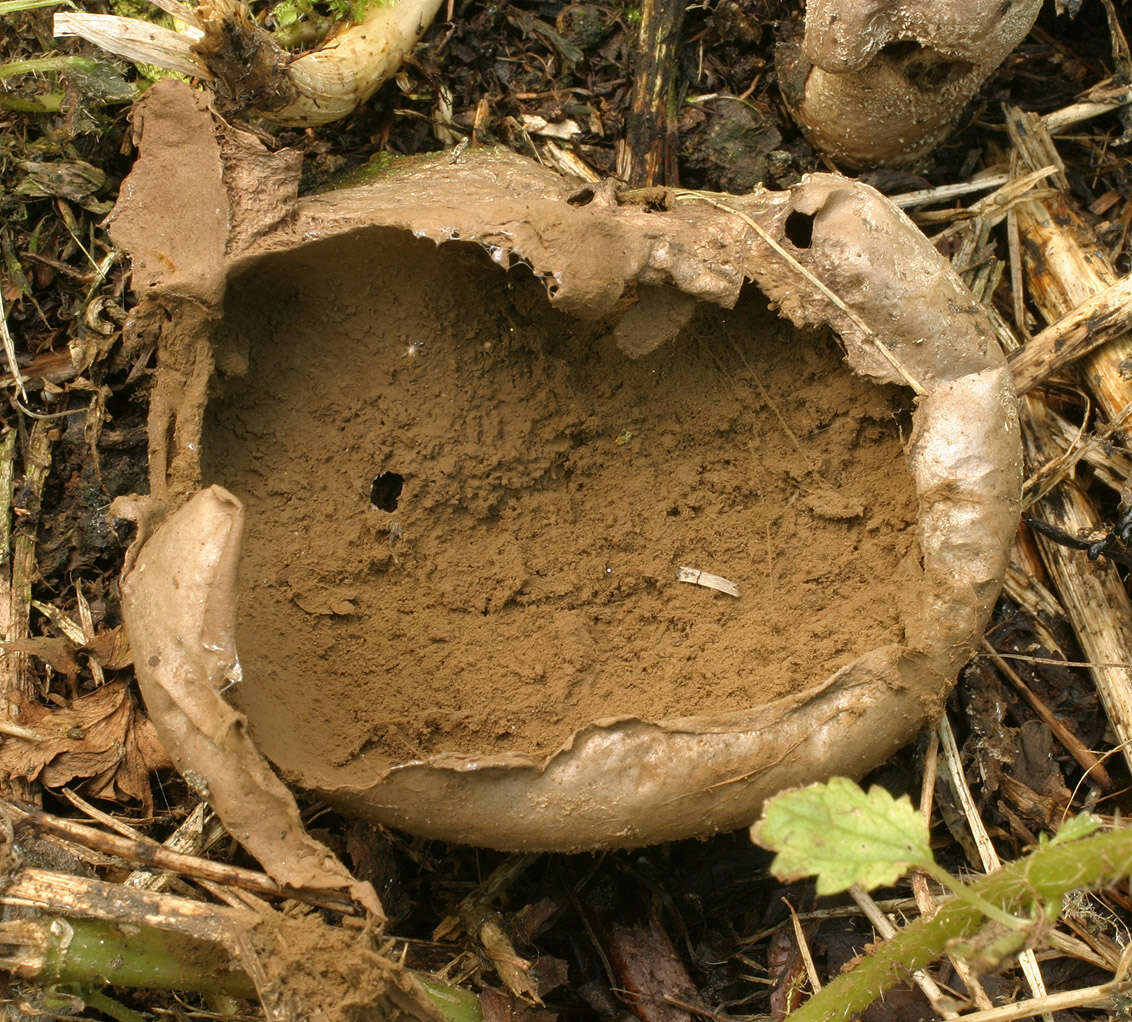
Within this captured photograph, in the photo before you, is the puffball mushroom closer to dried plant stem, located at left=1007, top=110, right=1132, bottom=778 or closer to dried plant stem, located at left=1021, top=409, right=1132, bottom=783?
dried plant stem, located at left=1007, top=110, right=1132, bottom=778

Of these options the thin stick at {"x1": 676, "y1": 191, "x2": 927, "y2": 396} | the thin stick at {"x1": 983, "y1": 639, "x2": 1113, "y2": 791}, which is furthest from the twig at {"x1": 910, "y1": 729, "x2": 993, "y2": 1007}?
the thin stick at {"x1": 676, "y1": 191, "x2": 927, "y2": 396}

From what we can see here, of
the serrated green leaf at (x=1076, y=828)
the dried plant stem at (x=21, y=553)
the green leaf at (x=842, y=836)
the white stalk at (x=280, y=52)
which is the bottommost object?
the dried plant stem at (x=21, y=553)

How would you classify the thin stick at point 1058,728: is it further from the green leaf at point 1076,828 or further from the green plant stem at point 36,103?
the green plant stem at point 36,103

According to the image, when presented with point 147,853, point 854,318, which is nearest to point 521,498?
point 854,318

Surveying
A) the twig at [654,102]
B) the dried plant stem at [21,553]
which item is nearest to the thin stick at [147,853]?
the dried plant stem at [21,553]

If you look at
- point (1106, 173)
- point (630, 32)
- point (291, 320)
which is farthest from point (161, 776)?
point (1106, 173)

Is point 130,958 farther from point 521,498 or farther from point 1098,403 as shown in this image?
point 1098,403
